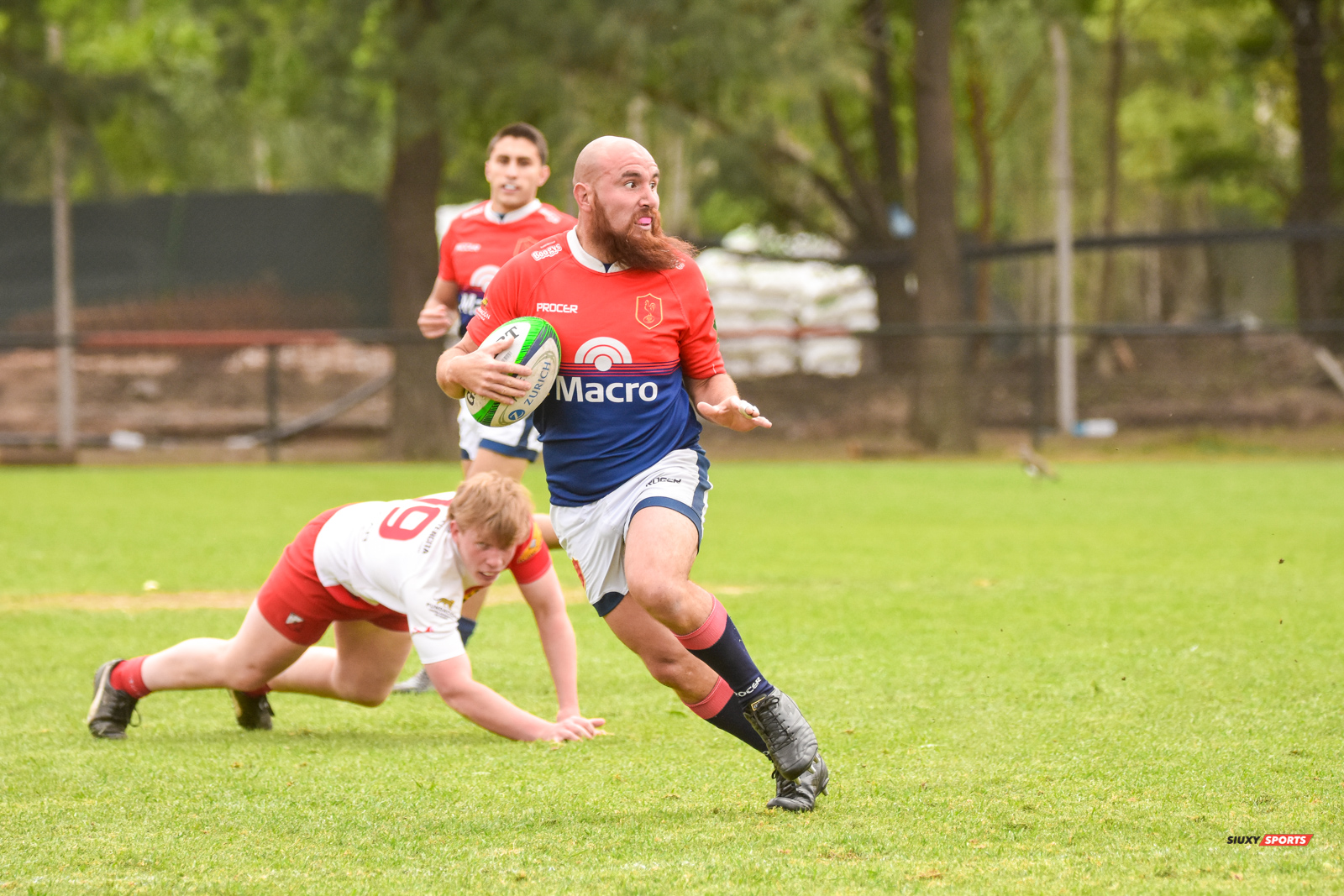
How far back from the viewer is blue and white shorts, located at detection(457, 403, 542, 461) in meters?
6.57

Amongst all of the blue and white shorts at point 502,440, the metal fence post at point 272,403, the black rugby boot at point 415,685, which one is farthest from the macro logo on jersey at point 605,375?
the metal fence post at point 272,403

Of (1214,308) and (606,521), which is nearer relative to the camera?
(606,521)

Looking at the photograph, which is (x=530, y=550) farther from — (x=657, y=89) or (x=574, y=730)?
(x=657, y=89)

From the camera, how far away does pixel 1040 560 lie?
9836mm

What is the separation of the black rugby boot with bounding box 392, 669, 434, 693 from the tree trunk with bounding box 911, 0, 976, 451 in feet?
46.7

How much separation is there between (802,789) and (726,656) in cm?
42

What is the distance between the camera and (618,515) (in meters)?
4.23

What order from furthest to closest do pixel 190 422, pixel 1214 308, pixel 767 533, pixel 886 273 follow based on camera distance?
pixel 1214 308 < pixel 886 273 < pixel 190 422 < pixel 767 533

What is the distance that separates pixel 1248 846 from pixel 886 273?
21.2 m

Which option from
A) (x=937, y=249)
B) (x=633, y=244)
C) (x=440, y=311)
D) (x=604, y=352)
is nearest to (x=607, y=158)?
(x=633, y=244)

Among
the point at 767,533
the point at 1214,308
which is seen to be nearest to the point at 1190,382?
the point at 1214,308

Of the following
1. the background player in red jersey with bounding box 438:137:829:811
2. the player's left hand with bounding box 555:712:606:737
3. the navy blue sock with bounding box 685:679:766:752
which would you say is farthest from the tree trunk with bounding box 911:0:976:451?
the navy blue sock with bounding box 685:679:766:752

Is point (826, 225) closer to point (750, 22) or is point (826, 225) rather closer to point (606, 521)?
point (750, 22)

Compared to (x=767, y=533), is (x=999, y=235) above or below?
above
